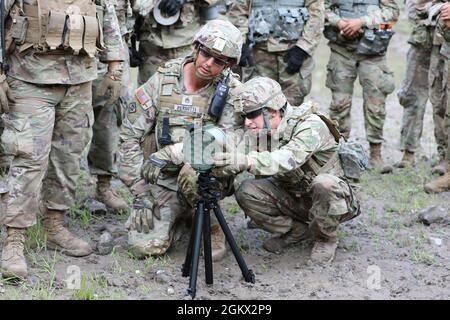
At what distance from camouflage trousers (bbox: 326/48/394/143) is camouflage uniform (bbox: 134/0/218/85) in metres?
1.90

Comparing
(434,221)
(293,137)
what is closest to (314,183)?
(293,137)

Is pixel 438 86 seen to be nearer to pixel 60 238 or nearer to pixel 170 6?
pixel 170 6

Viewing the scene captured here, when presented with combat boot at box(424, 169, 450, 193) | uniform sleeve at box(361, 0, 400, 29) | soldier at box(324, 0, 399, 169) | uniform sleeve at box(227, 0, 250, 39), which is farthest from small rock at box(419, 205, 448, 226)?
uniform sleeve at box(227, 0, 250, 39)

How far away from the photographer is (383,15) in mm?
7715

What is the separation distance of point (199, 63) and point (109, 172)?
1717 millimetres

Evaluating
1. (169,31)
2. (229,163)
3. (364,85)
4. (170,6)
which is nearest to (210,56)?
(229,163)

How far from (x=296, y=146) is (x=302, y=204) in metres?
0.81

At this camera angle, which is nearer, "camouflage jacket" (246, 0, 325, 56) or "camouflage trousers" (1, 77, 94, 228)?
"camouflage trousers" (1, 77, 94, 228)

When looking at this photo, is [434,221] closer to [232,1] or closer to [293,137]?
[293,137]

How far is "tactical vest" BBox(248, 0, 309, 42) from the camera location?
23.8ft

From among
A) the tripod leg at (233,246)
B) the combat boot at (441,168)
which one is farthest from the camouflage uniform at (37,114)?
the combat boot at (441,168)

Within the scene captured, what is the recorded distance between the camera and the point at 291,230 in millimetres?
5691

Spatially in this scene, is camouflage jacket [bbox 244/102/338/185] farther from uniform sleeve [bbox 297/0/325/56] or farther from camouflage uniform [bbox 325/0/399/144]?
camouflage uniform [bbox 325/0/399/144]

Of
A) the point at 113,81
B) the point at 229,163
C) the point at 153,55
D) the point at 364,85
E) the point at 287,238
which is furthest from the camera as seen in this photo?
the point at 364,85
